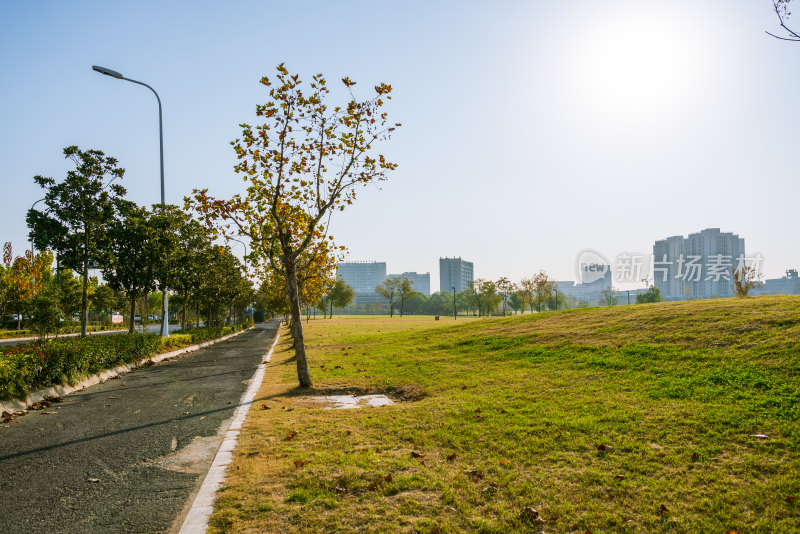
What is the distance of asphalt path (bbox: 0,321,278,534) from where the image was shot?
426 centimetres

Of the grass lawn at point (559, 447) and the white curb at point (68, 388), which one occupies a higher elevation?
the grass lawn at point (559, 447)

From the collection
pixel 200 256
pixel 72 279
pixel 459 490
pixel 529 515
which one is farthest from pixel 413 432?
pixel 72 279

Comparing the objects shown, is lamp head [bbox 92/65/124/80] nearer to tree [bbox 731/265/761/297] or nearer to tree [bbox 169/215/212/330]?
tree [bbox 169/215/212/330]

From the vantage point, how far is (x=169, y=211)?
896 inches

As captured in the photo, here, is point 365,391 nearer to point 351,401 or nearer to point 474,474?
point 351,401

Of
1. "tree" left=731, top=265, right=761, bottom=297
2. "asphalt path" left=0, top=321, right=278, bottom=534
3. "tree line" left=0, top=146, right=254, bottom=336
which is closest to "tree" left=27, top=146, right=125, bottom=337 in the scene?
"tree line" left=0, top=146, right=254, bottom=336

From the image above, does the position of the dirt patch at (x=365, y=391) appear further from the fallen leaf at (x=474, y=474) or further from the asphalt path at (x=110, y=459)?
the fallen leaf at (x=474, y=474)

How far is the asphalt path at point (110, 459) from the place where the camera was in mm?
4258

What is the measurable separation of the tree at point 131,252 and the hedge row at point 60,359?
4377 millimetres

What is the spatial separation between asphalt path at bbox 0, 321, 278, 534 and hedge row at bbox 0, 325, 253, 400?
0.70 m

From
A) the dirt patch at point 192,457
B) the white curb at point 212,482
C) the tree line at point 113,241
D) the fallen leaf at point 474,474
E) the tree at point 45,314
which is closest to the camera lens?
the white curb at point 212,482

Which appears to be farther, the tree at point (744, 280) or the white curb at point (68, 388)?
the tree at point (744, 280)

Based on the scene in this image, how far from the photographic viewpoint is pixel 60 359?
11.2 meters

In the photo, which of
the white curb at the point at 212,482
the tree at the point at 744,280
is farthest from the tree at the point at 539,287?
the white curb at the point at 212,482
